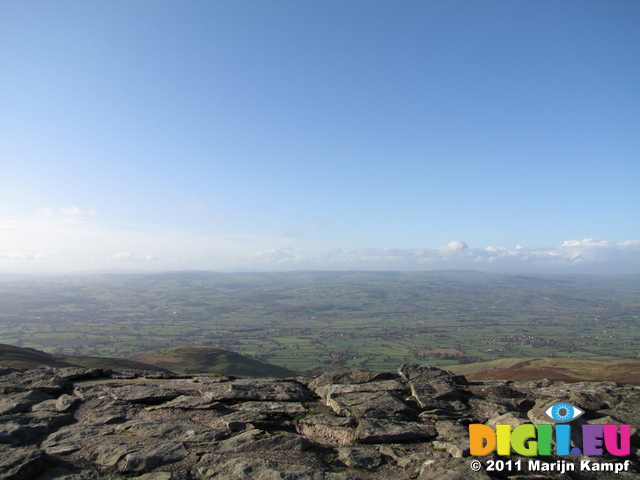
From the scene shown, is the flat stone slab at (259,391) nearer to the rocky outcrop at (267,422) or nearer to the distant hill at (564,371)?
the rocky outcrop at (267,422)

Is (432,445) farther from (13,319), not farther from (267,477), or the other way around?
(13,319)

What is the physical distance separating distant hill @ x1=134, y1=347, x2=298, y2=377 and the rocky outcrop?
6466 centimetres

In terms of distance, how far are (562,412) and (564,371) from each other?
3535 centimetres

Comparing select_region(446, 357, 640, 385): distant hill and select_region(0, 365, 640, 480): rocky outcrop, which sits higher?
select_region(0, 365, 640, 480): rocky outcrop

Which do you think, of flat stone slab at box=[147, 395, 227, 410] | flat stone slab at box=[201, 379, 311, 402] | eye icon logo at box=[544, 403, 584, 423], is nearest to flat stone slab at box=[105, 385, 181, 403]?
flat stone slab at box=[147, 395, 227, 410]

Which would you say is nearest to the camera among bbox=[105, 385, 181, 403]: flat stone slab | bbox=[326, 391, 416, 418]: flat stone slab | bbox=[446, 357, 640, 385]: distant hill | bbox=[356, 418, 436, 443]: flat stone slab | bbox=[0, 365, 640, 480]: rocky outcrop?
bbox=[0, 365, 640, 480]: rocky outcrop

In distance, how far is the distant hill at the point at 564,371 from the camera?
95.0 ft

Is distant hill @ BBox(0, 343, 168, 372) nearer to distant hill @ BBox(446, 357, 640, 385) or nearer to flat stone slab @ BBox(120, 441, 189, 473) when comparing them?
flat stone slab @ BBox(120, 441, 189, 473)

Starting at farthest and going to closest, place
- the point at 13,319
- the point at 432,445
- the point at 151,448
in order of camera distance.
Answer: the point at 13,319, the point at 432,445, the point at 151,448

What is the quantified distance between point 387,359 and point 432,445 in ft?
362

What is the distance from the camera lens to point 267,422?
1162 centimetres

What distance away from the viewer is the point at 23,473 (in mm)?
7883

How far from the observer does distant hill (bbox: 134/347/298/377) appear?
3039 inches

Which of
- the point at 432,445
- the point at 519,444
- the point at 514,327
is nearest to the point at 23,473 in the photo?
the point at 432,445
